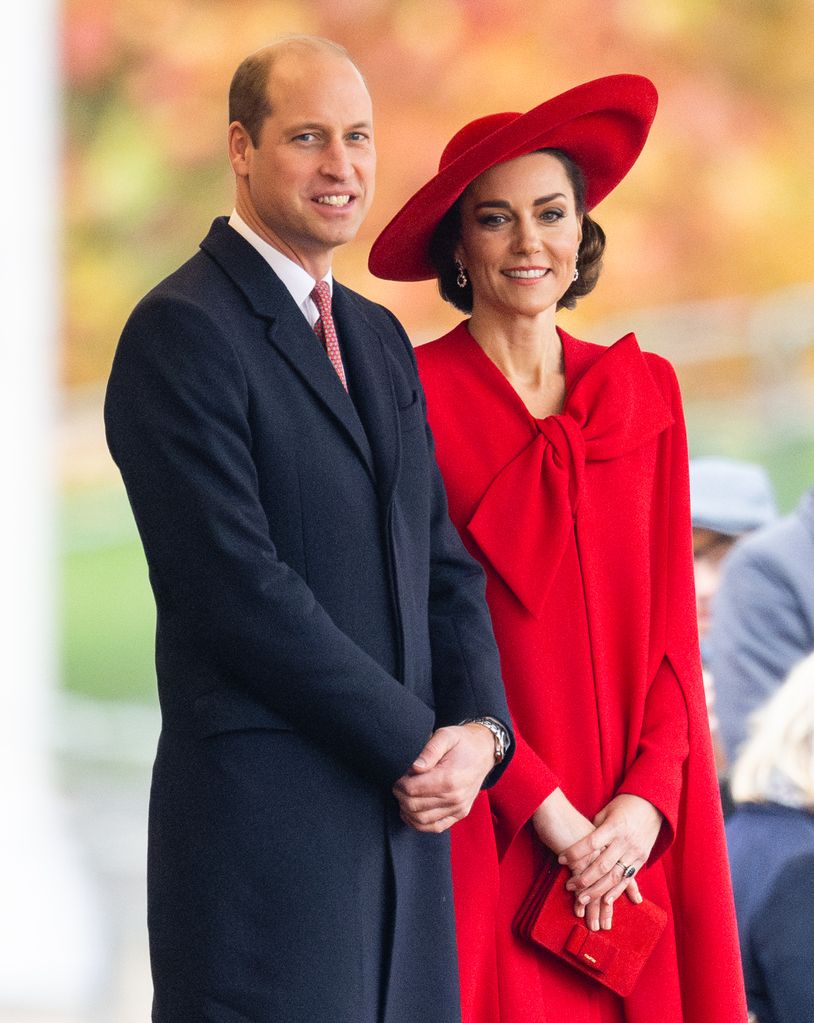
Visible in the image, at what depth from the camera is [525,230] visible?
2.08m

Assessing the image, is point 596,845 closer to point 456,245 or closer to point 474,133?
point 456,245

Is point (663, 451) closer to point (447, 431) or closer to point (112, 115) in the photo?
point (447, 431)

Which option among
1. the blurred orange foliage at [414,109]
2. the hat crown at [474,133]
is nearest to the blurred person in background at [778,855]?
the hat crown at [474,133]

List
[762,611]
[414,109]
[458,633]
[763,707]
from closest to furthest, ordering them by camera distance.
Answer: [458,633], [763,707], [762,611], [414,109]

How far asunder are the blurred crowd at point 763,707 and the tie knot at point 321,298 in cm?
115

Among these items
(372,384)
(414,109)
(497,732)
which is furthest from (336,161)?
(414,109)

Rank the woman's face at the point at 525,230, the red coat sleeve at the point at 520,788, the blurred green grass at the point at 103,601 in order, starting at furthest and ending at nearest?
the blurred green grass at the point at 103,601 → the woman's face at the point at 525,230 → the red coat sleeve at the point at 520,788

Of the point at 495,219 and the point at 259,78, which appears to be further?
the point at 495,219

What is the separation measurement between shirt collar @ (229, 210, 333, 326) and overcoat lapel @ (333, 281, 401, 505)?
0.06m

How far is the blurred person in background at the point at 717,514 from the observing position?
135 inches

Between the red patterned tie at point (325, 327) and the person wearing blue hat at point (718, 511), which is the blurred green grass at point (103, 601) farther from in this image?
the red patterned tie at point (325, 327)

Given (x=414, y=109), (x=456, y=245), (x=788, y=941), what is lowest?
(x=788, y=941)

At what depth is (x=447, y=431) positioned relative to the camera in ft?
6.90

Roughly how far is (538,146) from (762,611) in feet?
5.02
